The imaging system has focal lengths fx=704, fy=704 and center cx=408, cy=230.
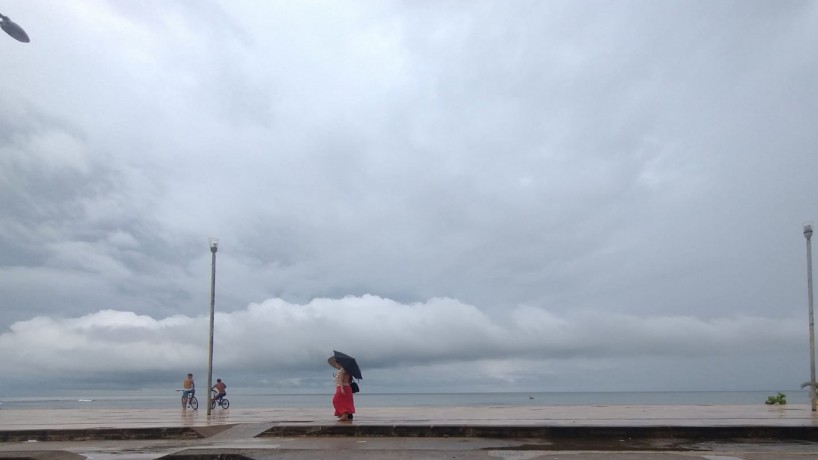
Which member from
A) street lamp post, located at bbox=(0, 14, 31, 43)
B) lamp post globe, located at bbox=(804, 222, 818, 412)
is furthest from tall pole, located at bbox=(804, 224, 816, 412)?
street lamp post, located at bbox=(0, 14, 31, 43)

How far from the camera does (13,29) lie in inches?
472

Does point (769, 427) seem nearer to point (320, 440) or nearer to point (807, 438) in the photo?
point (807, 438)

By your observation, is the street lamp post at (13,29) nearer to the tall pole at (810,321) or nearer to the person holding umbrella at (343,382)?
the person holding umbrella at (343,382)

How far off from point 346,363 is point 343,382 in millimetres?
514

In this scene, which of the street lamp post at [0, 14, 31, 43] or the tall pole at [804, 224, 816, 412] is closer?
the street lamp post at [0, 14, 31, 43]

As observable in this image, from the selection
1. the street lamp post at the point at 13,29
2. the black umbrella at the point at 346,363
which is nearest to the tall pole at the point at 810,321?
the black umbrella at the point at 346,363

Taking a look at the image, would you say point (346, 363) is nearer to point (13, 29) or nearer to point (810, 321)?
point (13, 29)

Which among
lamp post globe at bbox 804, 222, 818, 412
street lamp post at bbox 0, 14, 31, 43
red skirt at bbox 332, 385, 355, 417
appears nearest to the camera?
street lamp post at bbox 0, 14, 31, 43

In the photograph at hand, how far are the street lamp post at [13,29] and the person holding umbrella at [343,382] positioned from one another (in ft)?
34.8

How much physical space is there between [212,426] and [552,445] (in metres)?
8.43

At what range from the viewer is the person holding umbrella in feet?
61.5

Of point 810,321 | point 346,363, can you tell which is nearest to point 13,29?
point 346,363

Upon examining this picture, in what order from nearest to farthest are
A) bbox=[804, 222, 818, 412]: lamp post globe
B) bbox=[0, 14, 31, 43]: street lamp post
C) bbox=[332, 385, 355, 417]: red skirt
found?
bbox=[0, 14, 31, 43]: street lamp post → bbox=[332, 385, 355, 417]: red skirt → bbox=[804, 222, 818, 412]: lamp post globe

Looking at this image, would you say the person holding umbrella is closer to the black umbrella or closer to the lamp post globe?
the black umbrella
